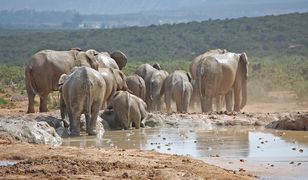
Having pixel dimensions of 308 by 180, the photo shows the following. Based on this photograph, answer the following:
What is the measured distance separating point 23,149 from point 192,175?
3.56 meters

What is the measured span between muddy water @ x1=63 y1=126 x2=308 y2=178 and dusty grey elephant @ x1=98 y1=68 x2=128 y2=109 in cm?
177

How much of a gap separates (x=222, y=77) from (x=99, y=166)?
14788mm

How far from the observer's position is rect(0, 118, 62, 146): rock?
1711 centimetres

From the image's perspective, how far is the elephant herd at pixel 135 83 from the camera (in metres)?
21.9

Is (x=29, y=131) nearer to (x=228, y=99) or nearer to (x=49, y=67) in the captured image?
(x=49, y=67)

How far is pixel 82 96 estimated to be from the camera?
19.8m

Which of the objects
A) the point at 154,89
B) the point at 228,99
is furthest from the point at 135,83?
the point at 228,99

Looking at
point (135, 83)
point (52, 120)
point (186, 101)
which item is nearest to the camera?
point (52, 120)

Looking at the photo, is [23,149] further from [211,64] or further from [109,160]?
[211,64]

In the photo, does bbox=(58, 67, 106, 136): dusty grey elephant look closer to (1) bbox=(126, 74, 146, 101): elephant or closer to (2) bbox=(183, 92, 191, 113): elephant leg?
(1) bbox=(126, 74, 146, 101): elephant

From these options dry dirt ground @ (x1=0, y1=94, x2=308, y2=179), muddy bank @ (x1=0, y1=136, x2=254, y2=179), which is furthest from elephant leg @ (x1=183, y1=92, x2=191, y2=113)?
muddy bank @ (x1=0, y1=136, x2=254, y2=179)

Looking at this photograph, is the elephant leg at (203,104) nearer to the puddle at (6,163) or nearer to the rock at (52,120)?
the rock at (52,120)

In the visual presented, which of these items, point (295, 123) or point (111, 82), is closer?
point (295, 123)

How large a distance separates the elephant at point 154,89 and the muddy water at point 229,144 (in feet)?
24.9
